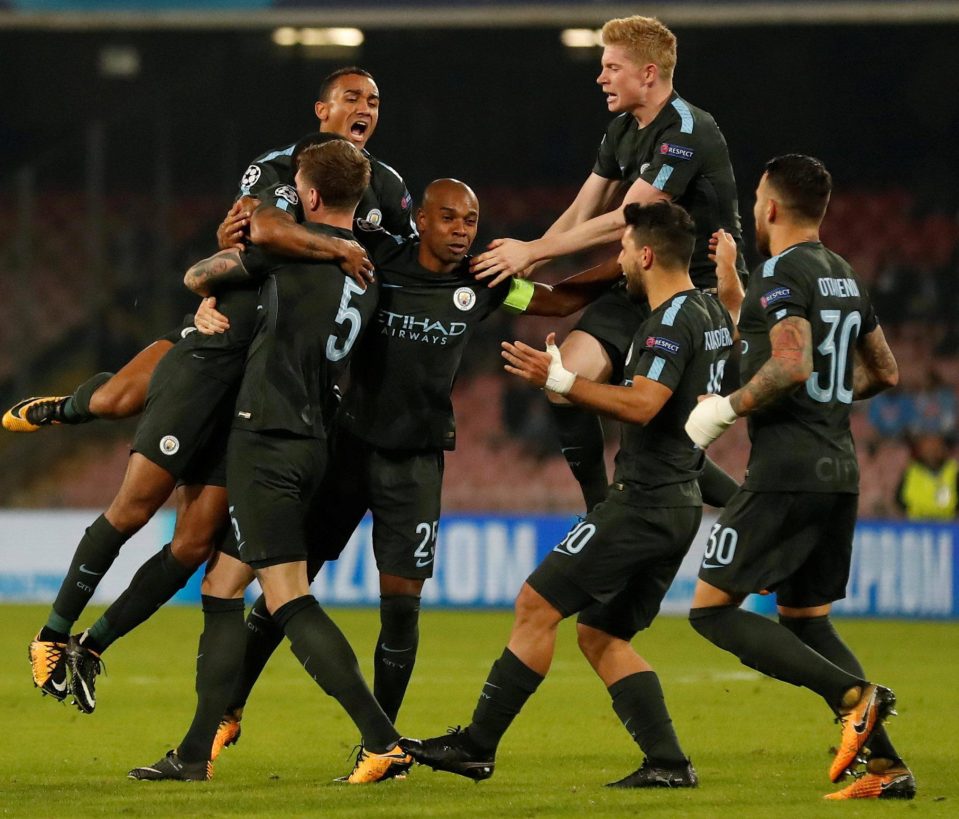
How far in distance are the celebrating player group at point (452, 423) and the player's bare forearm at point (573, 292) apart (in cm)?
1

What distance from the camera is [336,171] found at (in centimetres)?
573

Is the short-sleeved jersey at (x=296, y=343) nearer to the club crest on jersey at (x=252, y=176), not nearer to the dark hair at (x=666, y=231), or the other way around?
the club crest on jersey at (x=252, y=176)

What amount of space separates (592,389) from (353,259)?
99 centimetres

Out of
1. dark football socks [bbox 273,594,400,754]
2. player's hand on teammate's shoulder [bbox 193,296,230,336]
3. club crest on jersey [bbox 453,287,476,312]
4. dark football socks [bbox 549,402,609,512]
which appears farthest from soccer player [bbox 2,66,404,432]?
dark football socks [bbox 273,594,400,754]

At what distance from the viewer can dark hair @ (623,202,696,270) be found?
18.8ft

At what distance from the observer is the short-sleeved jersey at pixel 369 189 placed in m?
6.21

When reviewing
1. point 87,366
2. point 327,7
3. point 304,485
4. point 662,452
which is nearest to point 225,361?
point 304,485

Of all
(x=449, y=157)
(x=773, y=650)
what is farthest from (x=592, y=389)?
(x=449, y=157)

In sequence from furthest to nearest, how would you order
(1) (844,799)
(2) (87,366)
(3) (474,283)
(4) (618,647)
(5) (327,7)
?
1. (2) (87,366)
2. (5) (327,7)
3. (3) (474,283)
4. (4) (618,647)
5. (1) (844,799)

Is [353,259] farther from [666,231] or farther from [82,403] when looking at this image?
[82,403]

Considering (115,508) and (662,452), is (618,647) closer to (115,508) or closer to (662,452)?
(662,452)

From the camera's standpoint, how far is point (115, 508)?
6273 millimetres

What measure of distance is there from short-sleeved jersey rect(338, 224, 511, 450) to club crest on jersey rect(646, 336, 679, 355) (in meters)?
0.82

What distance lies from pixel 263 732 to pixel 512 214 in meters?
11.5
